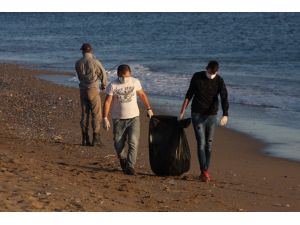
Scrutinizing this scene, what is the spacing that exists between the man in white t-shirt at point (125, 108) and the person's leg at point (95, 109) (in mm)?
2012

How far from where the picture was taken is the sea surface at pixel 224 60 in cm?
1580

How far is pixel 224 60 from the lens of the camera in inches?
1255

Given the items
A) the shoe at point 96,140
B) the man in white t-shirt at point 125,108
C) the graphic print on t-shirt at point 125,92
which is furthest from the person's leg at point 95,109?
the graphic print on t-shirt at point 125,92

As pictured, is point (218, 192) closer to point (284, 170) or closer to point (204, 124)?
point (204, 124)

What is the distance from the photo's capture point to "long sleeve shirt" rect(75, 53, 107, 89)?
440 inches

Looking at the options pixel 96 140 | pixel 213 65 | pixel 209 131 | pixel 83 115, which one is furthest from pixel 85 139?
pixel 213 65

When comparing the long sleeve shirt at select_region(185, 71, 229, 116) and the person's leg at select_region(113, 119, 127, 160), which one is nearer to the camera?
the long sleeve shirt at select_region(185, 71, 229, 116)

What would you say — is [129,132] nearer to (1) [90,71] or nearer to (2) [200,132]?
(2) [200,132]

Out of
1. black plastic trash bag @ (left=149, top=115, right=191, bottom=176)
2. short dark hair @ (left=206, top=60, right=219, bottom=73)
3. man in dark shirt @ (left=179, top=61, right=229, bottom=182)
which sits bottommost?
black plastic trash bag @ (left=149, top=115, right=191, bottom=176)

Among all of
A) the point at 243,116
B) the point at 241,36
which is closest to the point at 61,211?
the point at 243,116

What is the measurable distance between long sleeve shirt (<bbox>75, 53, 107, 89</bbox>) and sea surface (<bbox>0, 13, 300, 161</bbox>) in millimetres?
3209

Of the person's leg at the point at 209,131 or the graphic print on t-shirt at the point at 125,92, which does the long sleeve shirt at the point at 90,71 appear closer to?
the graphic print on t-shirt at the point at 125,92

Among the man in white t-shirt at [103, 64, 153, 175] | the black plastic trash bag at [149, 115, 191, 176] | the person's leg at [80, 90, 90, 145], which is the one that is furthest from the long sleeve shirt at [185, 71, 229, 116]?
the person's leg at [80, 90, 90, 145]

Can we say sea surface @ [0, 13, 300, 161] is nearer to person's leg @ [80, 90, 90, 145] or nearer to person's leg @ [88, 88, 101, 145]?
person's leg @ [88, 88, 101, 145]
